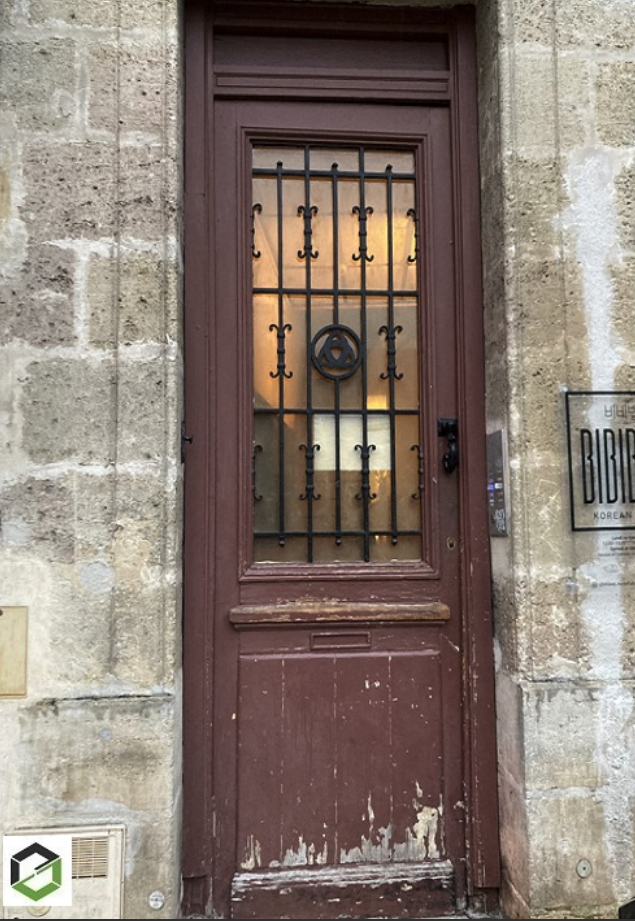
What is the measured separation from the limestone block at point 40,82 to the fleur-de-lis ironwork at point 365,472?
1770 millimetres

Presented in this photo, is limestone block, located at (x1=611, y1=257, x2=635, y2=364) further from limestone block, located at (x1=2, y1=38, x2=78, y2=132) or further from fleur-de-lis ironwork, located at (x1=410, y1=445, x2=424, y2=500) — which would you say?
limestone block, located at (x1=2, y1=38, x2=78, y2=132)

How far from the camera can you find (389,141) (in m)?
3.31

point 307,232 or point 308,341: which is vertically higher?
point 307,232

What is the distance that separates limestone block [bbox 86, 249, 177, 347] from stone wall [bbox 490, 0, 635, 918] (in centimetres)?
138

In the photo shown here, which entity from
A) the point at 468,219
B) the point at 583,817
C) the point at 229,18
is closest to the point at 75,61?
the point at 229,18

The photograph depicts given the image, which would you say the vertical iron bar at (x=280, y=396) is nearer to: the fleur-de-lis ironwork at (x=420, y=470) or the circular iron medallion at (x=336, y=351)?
the circular iron medallion at (x=336, y=351)

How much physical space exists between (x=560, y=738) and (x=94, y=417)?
2191 millimetres

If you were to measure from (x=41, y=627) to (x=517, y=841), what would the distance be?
2.03 metres

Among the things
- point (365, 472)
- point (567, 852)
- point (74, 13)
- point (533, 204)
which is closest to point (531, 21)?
point (533, 204)

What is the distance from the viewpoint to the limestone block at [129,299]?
2.87 meters

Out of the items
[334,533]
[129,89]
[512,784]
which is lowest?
[512,784]

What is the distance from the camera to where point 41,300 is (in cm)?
286

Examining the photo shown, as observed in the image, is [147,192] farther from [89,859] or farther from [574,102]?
[89,859]

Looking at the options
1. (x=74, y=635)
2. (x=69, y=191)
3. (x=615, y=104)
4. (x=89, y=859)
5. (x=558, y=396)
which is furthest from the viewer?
(x=615, y=104)
